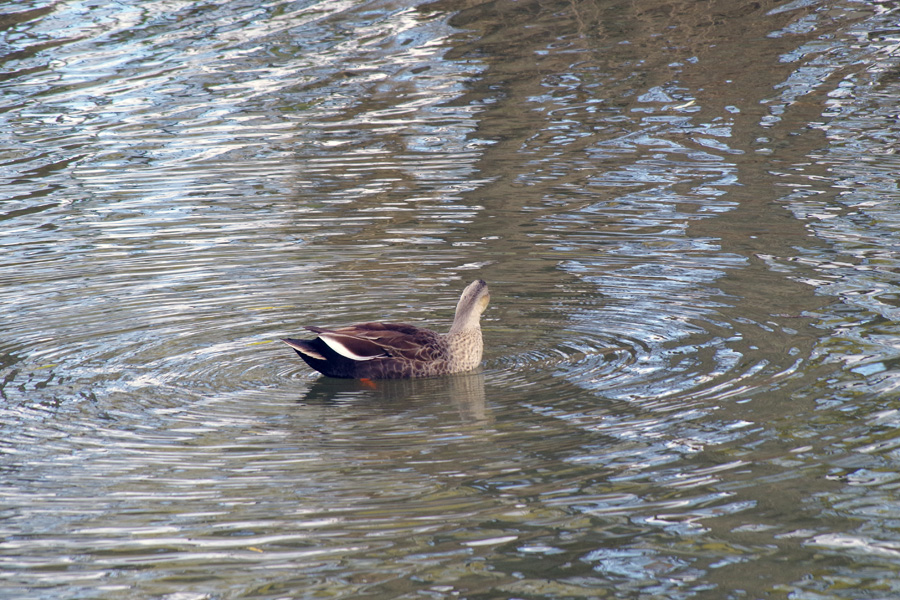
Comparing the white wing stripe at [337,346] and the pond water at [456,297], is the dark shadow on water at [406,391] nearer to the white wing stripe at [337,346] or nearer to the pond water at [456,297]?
the pond water at [456,297]

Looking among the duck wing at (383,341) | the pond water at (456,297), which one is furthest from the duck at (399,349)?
the pond water at (456,297)

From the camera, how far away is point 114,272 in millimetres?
10773

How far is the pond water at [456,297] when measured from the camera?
5625 mm

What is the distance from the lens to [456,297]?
9820 mm

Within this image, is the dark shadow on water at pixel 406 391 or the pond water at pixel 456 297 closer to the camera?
the pond water at pixel 456 297

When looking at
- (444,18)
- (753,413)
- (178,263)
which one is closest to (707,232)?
(753,413)

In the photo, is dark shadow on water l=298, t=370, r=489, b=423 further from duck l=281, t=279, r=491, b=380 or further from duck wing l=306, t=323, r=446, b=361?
duck wing l=306, t=323, r=446, b=361

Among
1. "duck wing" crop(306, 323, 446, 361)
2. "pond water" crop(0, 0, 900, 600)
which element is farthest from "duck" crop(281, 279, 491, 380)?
"pond water" crop(0, 0, 900, 600)

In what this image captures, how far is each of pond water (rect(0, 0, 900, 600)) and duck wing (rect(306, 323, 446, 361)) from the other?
0.81 ft

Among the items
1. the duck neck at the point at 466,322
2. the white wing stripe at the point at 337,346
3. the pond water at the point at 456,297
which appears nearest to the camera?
the pond water at the point at 456,297

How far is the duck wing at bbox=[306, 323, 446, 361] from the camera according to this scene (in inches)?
323

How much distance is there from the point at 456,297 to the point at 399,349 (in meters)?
1.57

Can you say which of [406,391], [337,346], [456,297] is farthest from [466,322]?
[456,297]

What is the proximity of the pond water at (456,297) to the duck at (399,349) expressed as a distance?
0.47 feet
